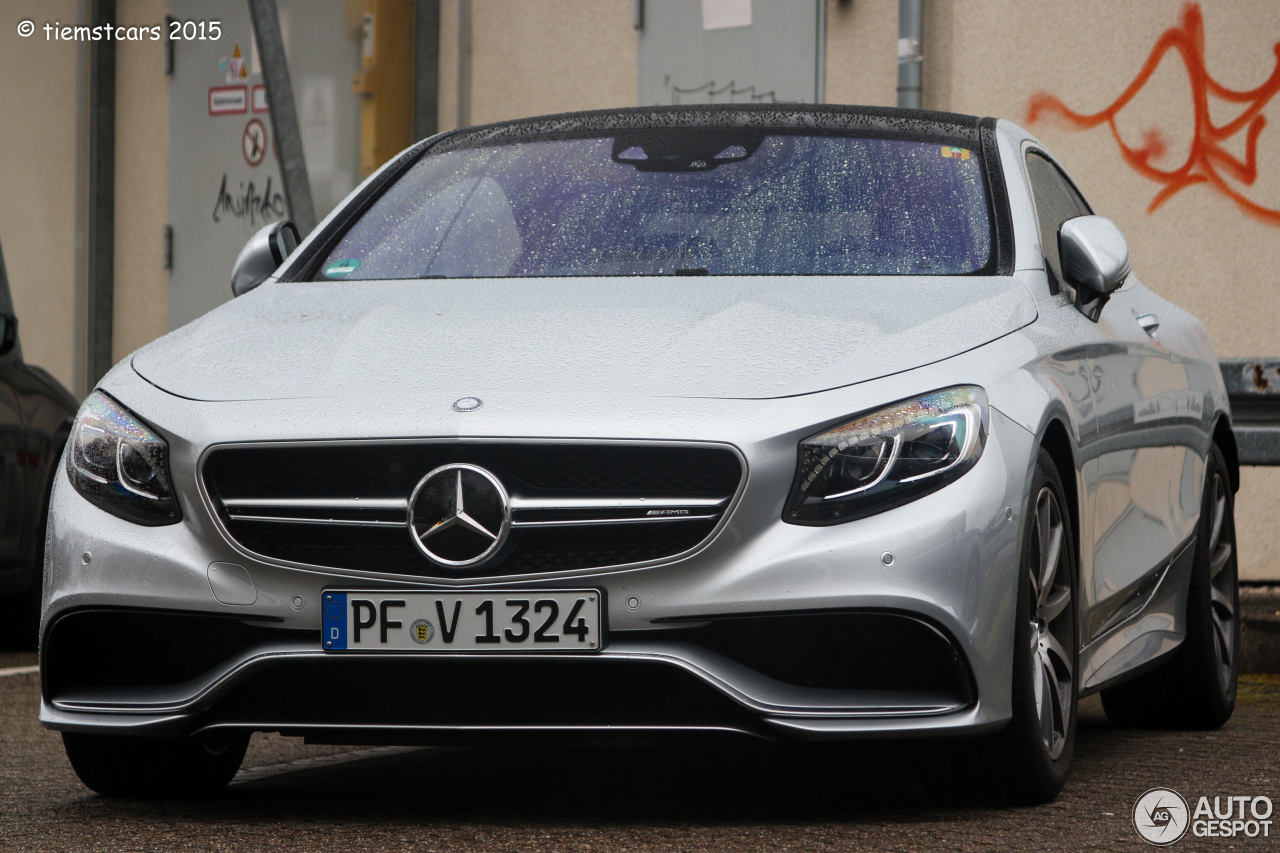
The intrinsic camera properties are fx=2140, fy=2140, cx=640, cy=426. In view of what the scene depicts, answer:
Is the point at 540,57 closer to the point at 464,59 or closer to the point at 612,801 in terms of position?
the point at 464,59

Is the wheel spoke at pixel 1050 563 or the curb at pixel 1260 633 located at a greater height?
the wheel spoke at pixel 1050 563

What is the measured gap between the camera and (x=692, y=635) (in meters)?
3.82

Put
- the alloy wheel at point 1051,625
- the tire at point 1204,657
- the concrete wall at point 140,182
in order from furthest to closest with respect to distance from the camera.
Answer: the concrete wall at point 140,182 → the tire at point 1204,657 → the alloy wheel at point 1051,625

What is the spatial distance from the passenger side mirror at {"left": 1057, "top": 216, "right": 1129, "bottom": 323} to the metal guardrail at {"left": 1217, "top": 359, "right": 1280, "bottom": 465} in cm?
245

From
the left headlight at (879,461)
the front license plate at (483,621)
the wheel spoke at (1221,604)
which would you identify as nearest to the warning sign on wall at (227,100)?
the wheel spoke at (1221,604)

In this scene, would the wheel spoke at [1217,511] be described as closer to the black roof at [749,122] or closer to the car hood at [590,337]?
the black roof at [749,122]

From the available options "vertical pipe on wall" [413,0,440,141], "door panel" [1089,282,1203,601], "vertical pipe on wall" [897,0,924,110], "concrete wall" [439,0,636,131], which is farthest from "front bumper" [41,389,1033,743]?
"vertical pipe on wall" [413,0,440,141]

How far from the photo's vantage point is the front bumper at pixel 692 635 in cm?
378

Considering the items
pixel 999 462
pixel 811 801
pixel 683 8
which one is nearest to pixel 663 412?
pixel 999 462

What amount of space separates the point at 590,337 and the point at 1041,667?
1096 millimetres

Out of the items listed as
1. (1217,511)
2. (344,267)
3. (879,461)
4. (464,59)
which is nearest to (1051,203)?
(1217,511)

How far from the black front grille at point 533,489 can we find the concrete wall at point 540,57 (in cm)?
816

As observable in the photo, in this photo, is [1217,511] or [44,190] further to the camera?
[44,190]

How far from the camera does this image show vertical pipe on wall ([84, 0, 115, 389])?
1449 centimetres
